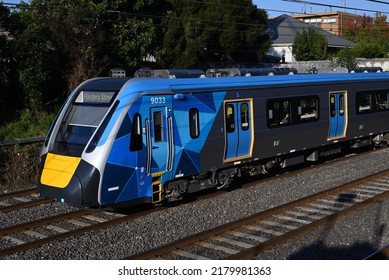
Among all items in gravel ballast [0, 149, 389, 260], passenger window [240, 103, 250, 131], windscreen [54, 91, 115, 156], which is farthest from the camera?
passenger window [240, 103, 250, 131]

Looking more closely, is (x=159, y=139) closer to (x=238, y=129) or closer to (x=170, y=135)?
(x=170, y=135)

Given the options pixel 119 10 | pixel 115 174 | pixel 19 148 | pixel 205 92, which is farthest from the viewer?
pixel 119 10

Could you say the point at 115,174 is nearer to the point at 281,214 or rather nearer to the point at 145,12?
the point at 281,214

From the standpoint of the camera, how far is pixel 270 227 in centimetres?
1048

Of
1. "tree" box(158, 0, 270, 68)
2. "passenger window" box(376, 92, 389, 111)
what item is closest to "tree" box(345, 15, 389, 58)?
"tree" box(158, 0, 270, 68)

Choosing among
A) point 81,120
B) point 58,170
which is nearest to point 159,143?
point 81,120

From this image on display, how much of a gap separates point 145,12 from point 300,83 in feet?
50.8

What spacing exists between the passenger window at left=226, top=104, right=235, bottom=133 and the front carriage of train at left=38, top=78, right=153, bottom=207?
2744 mm

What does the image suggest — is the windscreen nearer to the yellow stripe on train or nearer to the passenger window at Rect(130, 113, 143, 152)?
the yellow stripe on train

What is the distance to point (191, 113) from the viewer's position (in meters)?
11.9

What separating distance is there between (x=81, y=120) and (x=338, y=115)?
915 centimetres

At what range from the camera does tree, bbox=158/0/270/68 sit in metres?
29.1

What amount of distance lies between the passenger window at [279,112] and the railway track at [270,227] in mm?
2457
